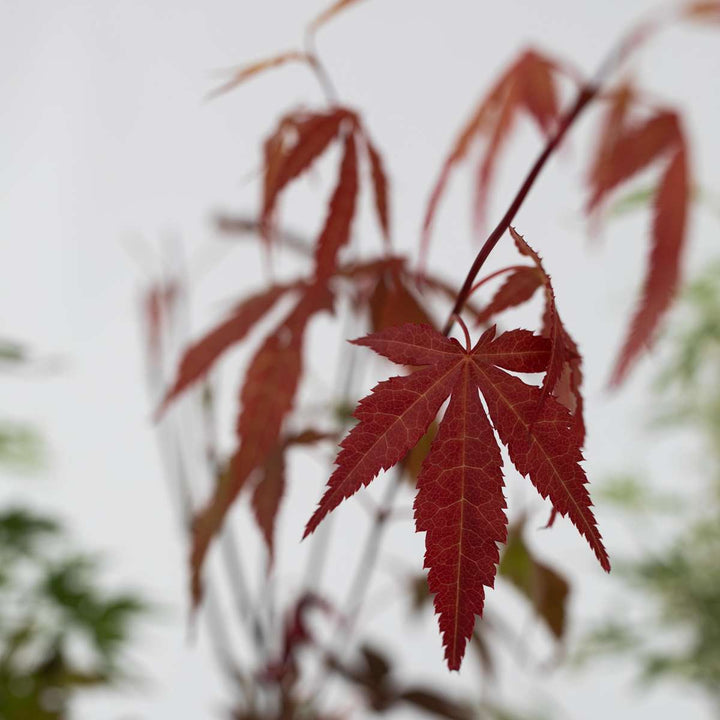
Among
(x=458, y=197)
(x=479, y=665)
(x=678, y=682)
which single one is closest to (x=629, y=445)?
(x=678, y=682)

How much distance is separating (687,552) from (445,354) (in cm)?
152

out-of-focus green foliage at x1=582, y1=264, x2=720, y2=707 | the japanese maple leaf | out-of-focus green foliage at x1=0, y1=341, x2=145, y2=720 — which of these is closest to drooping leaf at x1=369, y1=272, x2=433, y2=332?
the japanese maple leaf

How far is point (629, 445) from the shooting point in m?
1.64

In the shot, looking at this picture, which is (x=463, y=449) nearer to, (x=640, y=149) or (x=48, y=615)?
(x=640, y=149)

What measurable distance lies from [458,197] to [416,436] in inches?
57.2

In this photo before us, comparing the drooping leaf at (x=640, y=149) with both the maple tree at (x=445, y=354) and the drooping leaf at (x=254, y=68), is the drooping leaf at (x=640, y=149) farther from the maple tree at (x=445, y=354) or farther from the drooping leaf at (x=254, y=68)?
the drooping leaf at (x=254, y=68)

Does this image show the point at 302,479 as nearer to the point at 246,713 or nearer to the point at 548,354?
the point at 246,713

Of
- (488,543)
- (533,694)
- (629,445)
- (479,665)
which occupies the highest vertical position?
(629,445)

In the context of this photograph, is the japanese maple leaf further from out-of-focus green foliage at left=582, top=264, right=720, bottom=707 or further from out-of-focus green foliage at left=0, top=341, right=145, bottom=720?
out-of-focus green foliage at left=582, top=264, right=720, bottom=707

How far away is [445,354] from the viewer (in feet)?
0.66

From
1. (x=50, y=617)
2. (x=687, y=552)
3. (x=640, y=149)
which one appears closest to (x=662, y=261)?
(x=640, y=149)

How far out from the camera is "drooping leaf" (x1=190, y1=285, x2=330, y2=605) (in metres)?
0.31

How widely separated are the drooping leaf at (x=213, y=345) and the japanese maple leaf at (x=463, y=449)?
17 centimetres

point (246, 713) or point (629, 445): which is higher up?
point (629, 445)
